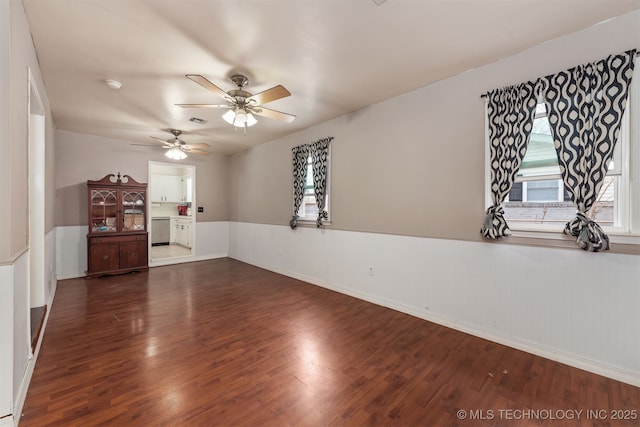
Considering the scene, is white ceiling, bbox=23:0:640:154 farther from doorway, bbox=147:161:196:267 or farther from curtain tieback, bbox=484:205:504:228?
doorway, bbox=147:161:196:267

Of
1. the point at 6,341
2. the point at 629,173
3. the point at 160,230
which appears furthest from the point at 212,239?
the point at 629,173

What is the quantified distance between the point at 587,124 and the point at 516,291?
1.56 metres

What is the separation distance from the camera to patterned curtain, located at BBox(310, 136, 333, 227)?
174 inches

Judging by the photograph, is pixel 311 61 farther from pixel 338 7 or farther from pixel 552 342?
pixel 552 342

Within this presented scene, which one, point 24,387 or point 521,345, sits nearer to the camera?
point 24,387

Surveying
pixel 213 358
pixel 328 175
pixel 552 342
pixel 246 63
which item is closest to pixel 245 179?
pixel 328 175

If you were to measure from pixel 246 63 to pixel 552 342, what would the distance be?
12.8ft

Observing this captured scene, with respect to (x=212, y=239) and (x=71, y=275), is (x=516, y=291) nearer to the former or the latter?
(x=212, y=239)

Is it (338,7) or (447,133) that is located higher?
(338,7)

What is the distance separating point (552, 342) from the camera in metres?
2.38

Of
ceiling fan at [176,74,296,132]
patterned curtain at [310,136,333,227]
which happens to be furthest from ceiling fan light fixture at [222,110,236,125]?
patterned curtain at [310,136,333,227]

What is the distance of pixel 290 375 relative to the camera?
2.13 meters

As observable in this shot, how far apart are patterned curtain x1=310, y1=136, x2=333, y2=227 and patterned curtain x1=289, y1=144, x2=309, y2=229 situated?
35 cm

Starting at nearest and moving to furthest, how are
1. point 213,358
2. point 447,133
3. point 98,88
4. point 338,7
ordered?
point 338,7
point 213,358
point 447,133
point 98,88
